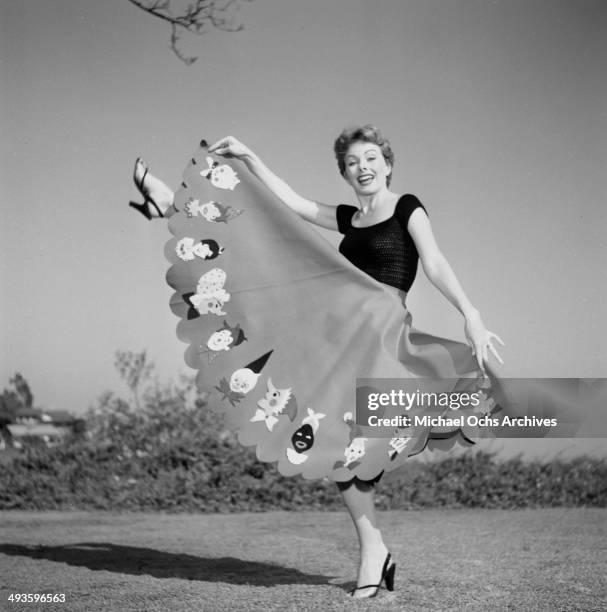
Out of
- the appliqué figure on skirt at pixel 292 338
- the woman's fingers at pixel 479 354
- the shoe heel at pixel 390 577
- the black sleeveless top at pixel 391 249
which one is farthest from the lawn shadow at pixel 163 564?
the black sleeveless top at pixel 391 249

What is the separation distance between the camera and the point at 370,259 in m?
3.19

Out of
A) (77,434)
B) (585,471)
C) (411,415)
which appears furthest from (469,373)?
(77,434)

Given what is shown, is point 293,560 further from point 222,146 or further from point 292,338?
point 222,146

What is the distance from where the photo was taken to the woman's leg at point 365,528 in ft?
9.70

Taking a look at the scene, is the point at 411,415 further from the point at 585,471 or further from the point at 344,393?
the point at 585,471

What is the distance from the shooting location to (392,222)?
318cm

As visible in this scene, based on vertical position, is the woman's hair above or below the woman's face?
above

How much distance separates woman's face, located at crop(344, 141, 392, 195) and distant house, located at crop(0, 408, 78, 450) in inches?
170

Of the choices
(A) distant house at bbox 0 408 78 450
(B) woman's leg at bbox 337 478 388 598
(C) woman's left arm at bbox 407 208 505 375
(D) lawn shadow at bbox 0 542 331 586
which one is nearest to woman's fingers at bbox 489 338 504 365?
(C) woman's left arm at bbox 407 208 505 375

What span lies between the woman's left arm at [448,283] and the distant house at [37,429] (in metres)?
4.51

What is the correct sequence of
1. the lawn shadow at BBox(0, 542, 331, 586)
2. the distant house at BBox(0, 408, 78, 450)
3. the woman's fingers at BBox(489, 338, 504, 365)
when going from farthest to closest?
1. the distant house at BBox(0, 408, 78, 450)
2. the lawn shadow at BBox(0, 542, 331, 586)
3. the woman's fingers at BBox(489, 338, 504, 365)

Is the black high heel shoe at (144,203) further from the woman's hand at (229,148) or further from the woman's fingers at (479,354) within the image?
the woman's fingers at (479,354)

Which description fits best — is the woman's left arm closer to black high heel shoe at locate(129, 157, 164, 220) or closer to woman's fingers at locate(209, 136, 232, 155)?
woman's fingers at locate(209, 136, 232, 155)

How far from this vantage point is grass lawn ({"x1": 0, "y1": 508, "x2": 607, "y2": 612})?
3.05 meters
